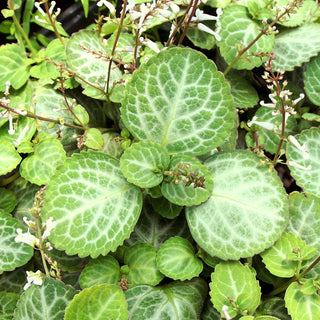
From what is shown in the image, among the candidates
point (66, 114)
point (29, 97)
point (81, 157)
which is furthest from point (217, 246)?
point (29, 97)

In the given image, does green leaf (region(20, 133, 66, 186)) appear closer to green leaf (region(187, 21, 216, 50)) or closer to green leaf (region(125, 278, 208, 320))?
green leaf (region(125, 278, 208, 320))

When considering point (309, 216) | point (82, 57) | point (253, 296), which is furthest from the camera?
point (82, 57)

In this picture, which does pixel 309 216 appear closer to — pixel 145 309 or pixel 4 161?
pixel 145 309

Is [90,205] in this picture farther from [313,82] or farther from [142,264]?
[313,82]

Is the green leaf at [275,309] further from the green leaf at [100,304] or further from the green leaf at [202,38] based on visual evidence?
the green leaf at [202,38]

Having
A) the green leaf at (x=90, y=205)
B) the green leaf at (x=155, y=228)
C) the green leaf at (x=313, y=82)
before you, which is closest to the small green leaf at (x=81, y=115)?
the green leaf at (x=90, y=205)

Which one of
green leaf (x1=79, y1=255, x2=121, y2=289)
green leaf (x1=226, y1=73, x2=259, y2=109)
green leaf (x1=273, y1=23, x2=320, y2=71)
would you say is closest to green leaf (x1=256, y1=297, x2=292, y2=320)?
green leaf (x1=79, y1=255, x2=121, y2=289)
